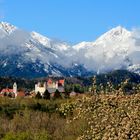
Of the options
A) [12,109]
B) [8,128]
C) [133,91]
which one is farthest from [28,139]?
[133,91]

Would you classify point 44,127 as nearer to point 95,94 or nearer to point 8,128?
point 8,128

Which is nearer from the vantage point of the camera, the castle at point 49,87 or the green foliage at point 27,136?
the green foliage at point 27,136

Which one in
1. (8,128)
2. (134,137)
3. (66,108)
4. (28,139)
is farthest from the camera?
(8,128)

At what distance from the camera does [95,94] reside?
49.8 ft

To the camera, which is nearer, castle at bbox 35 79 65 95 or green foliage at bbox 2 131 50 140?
green foliage at bbox 2 131 50 140

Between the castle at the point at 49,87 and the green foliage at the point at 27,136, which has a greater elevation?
the castle at the point at 49,87

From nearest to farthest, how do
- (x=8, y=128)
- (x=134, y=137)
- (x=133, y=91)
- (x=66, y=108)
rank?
1. (x=134, y=137)
2. (x=66, y=108)
3. (x=133, y=91)
4. (x=8, y=128)

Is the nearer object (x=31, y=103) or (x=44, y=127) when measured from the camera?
(x=44, y=127)

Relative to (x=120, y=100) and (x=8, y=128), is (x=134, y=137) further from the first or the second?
(x=8, y=128)

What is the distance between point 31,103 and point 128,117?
10433 centimetres

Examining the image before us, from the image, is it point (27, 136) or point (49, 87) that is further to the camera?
point (49, 87)

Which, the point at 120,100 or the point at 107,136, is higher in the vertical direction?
the point at 120,100

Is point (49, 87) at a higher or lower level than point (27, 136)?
higher

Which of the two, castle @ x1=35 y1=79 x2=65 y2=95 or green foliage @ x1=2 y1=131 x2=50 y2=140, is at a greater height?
castle @ x1=35 y1=79 x2=65 y2=95
